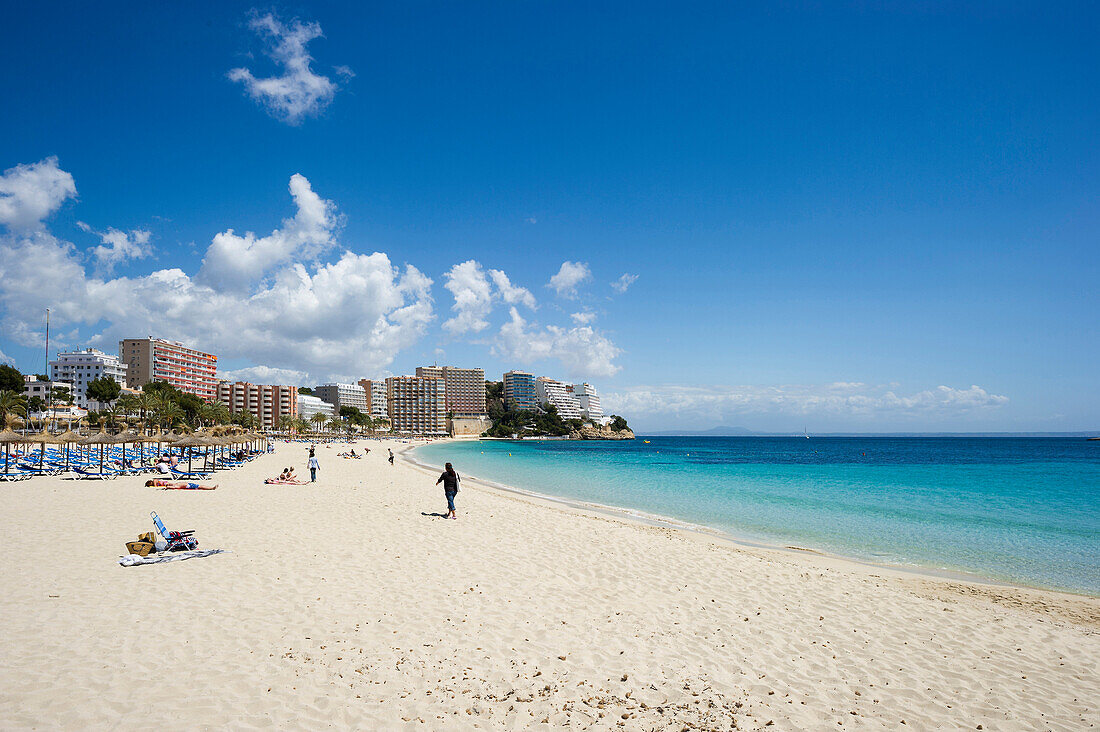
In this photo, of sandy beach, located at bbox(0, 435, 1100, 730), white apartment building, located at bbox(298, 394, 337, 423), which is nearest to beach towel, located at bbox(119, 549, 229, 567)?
sandy beach, located at bbox(0, 435, 1100, 730)

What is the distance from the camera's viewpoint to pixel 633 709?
481 centimetres

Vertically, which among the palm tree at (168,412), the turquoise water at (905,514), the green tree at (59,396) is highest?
the green tree at (59,396)

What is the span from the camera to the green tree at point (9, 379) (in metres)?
71.4

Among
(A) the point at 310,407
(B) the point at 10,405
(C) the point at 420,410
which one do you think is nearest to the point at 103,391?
(B) the point at 10,405

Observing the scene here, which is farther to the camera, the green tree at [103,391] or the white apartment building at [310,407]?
the white apartment building at [310,407]

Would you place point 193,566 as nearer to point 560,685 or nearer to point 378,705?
point 378,705

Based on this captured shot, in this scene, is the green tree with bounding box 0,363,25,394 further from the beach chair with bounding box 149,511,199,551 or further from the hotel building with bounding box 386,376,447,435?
the hotel building with bounding box 386,376,447,435

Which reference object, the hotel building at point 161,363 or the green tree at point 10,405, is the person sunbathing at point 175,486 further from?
the hotel building at point 161,363

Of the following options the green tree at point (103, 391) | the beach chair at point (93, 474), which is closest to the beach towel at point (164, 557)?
the beach chair at point (93, 474)

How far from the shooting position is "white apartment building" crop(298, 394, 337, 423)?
172 m

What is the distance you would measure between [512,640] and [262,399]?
17756 cm

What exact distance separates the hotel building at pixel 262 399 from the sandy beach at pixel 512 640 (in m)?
157

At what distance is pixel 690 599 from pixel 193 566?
A: 823 cm

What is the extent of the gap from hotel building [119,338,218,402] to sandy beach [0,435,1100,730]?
137435mm
